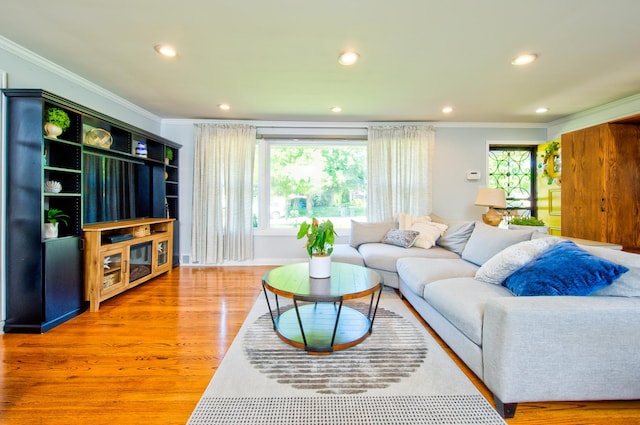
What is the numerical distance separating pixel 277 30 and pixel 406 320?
2.60m

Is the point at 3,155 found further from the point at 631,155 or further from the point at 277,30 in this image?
the point at 631,155

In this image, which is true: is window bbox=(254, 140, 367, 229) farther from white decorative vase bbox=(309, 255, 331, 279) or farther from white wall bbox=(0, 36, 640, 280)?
white decorative vase bbox=(309, 255, 331, 279)

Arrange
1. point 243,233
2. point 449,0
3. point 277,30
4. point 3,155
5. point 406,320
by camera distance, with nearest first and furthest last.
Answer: point 449,0, point 277,30, point 3,155, point 406,320, point 243,233

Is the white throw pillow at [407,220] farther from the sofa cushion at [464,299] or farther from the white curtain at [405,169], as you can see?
the sofa cushion at [464,299]

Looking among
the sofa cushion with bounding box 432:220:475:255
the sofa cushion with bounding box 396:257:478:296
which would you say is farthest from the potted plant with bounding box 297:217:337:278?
the sofa cushion with bounding box 432:220:475:255

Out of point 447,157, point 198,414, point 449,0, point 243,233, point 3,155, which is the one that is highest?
point 449,0

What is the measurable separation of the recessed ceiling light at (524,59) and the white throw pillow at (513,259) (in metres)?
1.64

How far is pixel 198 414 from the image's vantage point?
1.46m

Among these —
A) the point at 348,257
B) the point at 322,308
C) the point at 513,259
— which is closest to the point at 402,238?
the point at 348,257

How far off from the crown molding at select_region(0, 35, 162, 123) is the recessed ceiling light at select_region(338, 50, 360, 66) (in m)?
2.73

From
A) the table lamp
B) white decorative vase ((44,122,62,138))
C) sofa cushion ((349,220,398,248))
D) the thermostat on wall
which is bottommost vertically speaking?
sofa cushion ((349,220,398,248))

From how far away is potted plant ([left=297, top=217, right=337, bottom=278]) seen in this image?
230cm

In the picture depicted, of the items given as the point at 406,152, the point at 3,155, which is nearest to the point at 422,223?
the point at 406,152

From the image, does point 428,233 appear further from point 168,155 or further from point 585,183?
point 168,155
